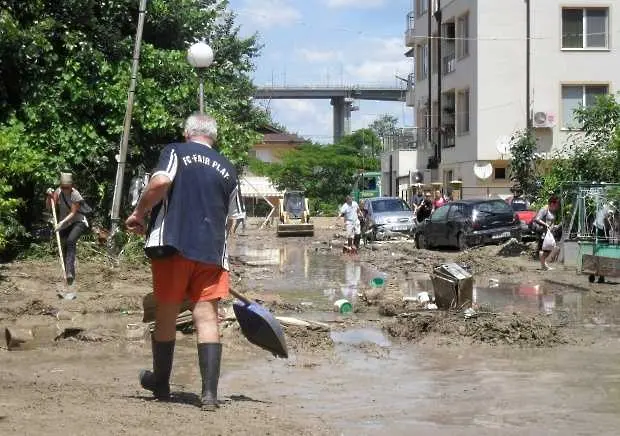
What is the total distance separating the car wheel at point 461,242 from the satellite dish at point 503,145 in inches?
476

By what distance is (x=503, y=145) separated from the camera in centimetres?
3862

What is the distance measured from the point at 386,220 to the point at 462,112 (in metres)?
10.5

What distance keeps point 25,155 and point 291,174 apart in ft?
180

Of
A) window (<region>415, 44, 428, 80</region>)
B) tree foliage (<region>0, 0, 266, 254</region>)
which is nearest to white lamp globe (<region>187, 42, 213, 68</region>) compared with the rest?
tree foliage (<region>0, 0, 266, 254</region>)

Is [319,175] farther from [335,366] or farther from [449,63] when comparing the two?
[335,366]

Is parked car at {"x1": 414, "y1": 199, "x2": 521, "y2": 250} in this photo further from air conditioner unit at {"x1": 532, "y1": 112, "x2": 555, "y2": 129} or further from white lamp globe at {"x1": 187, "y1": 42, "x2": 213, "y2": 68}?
air conditioner unit at {"x1": 532, "y1": 112, "x2": 555, "y2": 129}

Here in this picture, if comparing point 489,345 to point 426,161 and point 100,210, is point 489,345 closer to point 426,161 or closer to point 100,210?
point 100,210

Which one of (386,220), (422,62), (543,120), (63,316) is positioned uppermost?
(422,62)

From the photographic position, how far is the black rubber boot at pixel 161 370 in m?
6.33

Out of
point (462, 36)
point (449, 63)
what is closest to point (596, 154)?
point (462, 36)

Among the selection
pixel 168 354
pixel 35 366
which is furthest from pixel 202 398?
pixel 35 366

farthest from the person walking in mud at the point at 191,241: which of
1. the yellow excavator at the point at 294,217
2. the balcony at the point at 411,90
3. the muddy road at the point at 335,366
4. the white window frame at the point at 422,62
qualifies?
the balcony at the point at 411,90

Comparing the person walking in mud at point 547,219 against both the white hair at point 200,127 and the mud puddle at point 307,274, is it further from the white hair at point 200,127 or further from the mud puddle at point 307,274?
the white hair at point 200,127

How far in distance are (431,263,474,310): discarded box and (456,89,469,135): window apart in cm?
3070
